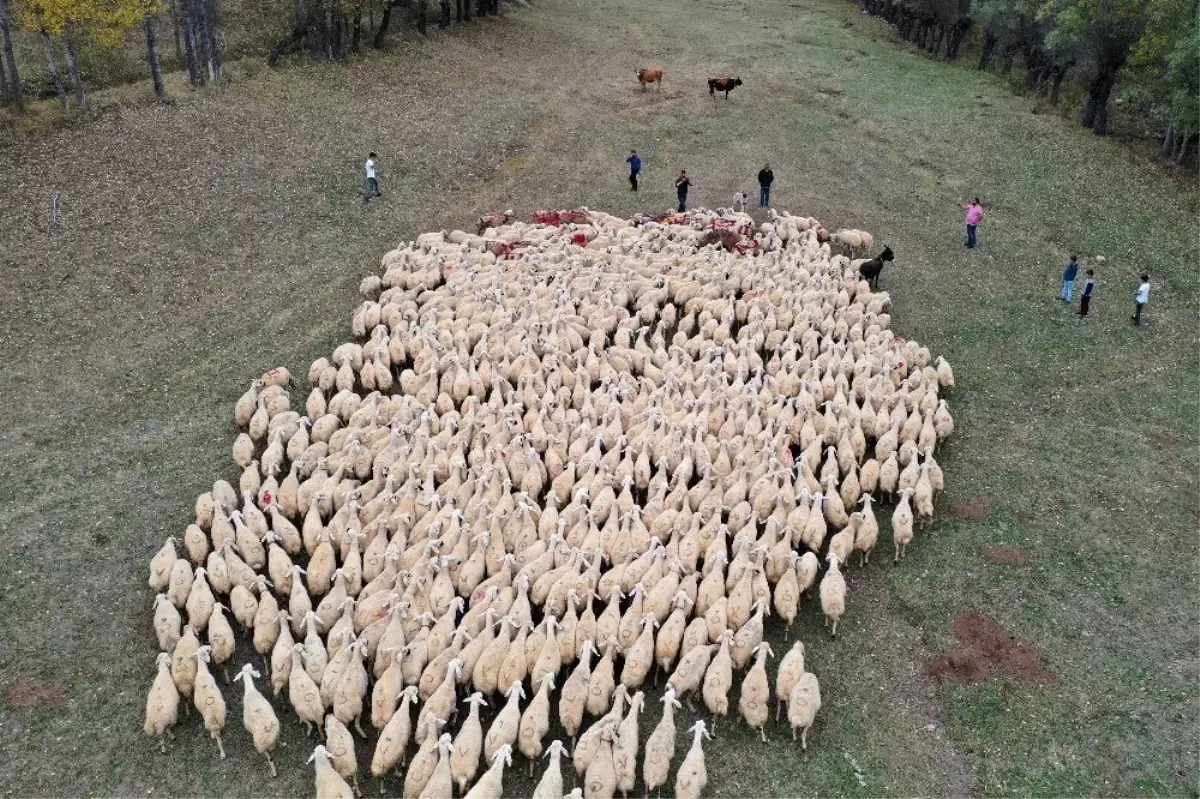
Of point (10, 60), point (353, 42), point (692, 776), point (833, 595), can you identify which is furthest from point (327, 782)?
point (353, 42)

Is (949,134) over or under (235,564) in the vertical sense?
over

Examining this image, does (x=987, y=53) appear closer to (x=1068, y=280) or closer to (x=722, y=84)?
(x=722, y=84)

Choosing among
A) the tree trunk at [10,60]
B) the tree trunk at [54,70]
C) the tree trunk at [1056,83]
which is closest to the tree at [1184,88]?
the tree trunk at [1056,83]

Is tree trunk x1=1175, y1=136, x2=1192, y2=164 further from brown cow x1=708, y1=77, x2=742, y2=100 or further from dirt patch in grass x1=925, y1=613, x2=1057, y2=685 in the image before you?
dirt patch in grass x1=925, y1=613, x2=1057, y2=685

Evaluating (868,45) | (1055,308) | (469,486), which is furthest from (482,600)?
(868,45)

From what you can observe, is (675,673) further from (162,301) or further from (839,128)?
(839,128)

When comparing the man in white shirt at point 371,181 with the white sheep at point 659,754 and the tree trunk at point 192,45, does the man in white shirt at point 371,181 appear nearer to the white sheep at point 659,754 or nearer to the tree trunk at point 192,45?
the tree trunk at point 192,45

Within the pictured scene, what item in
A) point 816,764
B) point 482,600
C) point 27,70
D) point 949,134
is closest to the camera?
point 816,764
